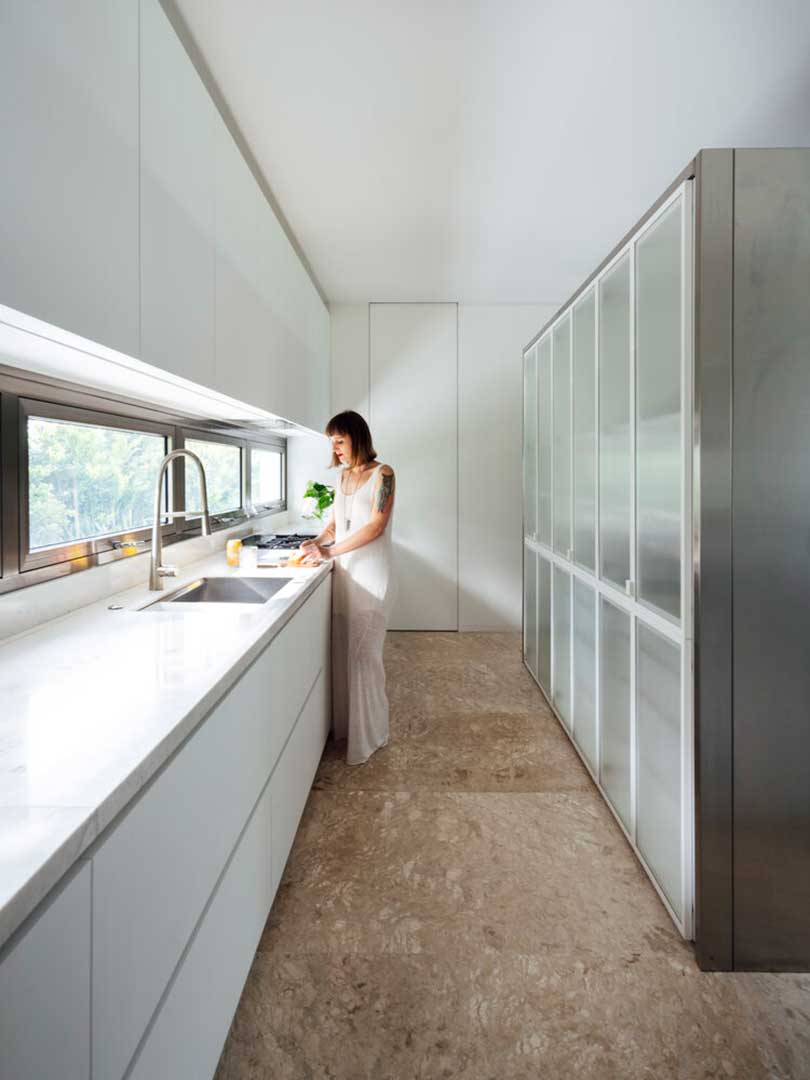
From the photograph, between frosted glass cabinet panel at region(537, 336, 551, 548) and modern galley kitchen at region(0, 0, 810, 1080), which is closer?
modern galley kitchen at region(0, 0, 810, 1080)

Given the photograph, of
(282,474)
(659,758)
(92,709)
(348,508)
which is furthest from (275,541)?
(92,709)

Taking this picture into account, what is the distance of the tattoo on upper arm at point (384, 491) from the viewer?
2.58 m

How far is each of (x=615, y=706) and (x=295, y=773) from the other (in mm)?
1118

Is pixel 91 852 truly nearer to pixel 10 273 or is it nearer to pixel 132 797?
pixel 132 797

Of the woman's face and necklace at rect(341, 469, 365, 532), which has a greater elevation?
the woman's face

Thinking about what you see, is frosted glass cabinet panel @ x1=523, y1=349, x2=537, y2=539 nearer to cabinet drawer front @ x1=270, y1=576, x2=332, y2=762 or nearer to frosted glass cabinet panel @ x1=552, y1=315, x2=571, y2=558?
frosted glass cabinet panel @ x1=552, y1=315, x2=571, y2=558

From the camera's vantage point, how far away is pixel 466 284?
4.21m

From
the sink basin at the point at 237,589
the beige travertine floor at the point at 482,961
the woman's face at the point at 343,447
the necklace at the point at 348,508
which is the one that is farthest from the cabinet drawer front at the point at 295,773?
the woman's face at the point at 343,447

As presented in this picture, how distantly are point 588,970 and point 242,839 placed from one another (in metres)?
0.93

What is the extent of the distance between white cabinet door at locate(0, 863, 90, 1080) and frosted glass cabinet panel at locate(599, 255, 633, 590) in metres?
1.74

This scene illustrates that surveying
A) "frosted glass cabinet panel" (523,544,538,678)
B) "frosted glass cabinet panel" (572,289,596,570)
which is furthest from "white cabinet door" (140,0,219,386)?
"frosted glass cabinet panel" (523,544,538,678)

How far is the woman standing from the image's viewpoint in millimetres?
2600

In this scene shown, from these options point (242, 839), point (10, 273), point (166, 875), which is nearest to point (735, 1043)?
point (242, 839)

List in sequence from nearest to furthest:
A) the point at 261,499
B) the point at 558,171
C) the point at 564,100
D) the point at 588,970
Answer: the point at 588,970 → the point at 564,100 → the point at 558,171 → the point at 261,499
